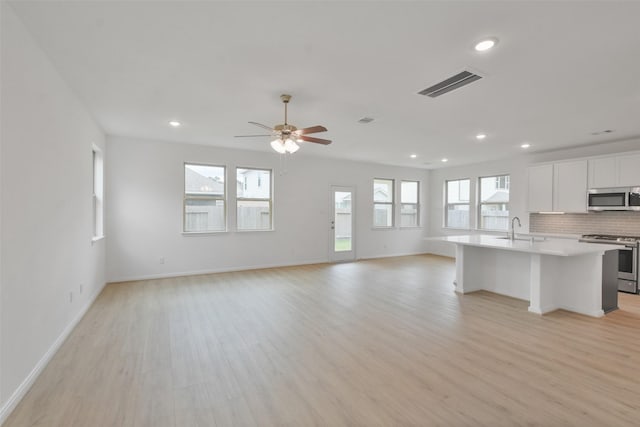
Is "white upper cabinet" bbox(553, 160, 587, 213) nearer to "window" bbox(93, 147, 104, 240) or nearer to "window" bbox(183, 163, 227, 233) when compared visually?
"window" bbox(183, 163, 227, 233)

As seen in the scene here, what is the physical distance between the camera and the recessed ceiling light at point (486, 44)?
93.0 inches

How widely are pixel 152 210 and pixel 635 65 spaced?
705cm

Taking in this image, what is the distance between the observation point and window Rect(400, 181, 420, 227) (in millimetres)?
9375

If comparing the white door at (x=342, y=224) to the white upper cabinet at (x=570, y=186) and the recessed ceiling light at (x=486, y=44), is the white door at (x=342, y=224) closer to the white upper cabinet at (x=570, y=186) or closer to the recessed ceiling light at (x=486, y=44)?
the white upper cabinet at (x=570, y=186)

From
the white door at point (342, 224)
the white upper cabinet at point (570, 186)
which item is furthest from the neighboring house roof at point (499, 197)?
the white door at point (342, 224)

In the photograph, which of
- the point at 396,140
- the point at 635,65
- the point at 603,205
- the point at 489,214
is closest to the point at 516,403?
the point at 635,65

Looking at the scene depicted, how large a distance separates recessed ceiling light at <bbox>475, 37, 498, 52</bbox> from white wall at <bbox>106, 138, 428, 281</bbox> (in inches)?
189

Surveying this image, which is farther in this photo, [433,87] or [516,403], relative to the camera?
[433,87]

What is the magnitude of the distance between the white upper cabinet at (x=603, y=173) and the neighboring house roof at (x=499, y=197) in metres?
1.99

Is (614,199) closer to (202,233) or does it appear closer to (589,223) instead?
(589,223)

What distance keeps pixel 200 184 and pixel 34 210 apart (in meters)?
3.98

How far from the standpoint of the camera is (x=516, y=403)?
2152mm

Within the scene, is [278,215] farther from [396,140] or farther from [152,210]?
[396,140]

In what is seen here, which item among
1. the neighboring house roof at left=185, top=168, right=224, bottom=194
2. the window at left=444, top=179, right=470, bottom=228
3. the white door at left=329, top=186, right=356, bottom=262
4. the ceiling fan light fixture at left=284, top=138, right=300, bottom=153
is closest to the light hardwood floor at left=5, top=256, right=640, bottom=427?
the ceiling fan light fixture at left=284, top=138, right=300, bottom=153
